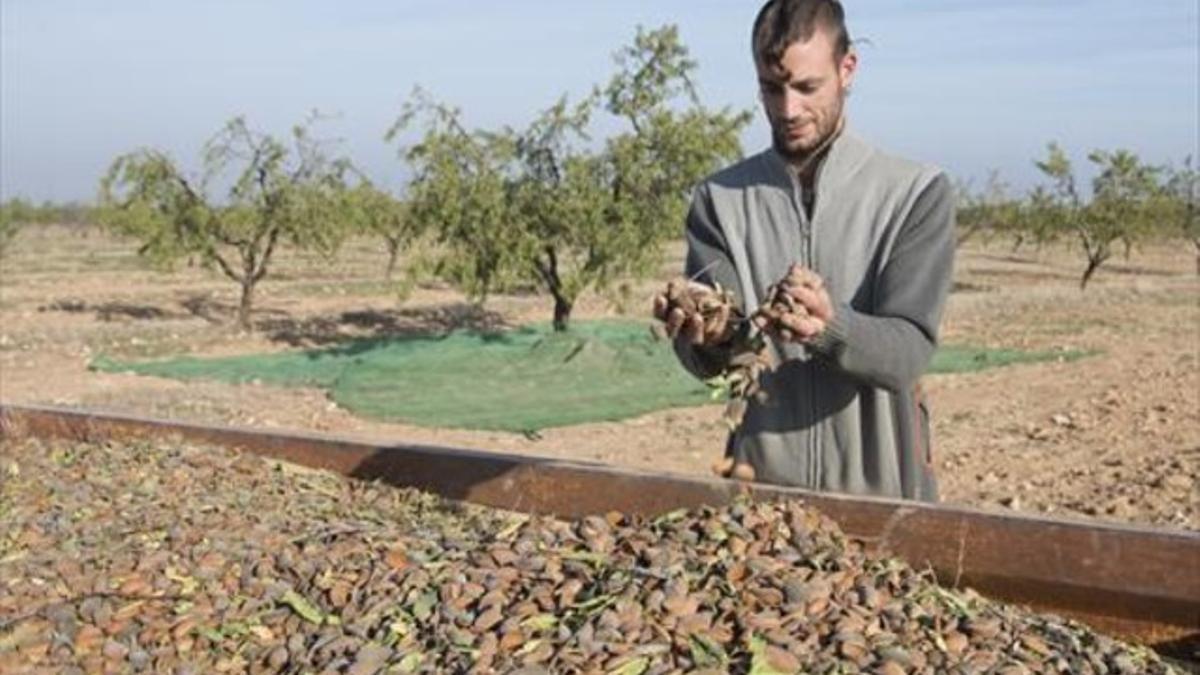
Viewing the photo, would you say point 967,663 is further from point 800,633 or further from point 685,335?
point 685,335

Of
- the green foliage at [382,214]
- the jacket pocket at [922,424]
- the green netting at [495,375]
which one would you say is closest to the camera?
the jacket pocket at [922,424]

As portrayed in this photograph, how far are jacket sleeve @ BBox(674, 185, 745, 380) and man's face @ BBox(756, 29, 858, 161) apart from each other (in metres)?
0.24

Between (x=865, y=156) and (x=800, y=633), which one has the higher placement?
(x=865, y=156)

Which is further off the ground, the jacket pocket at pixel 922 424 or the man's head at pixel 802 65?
the man's head at pixel 802 65

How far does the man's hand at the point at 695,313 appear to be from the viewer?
103 inches

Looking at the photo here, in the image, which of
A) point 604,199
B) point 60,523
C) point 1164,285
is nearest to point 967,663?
point 60,523

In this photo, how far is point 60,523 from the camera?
3.82 meters

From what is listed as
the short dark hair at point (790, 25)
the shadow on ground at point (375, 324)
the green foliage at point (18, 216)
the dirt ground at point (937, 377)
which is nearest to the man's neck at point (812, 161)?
the short dark hair at point (790, 25)

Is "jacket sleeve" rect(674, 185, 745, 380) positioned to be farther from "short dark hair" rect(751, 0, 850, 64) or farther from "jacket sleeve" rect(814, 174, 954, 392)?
"short dark hair" rect(751, 0, 850, 64)

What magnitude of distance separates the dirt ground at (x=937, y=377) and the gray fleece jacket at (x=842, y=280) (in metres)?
1.23

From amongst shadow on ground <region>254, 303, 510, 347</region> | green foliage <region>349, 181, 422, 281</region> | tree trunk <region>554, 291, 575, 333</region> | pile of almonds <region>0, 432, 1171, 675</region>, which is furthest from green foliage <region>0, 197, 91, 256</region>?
pile of almonds <region>0, 432, 1171, 675</region>

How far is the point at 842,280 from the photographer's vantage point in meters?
2.78

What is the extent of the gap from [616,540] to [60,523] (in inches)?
71.7

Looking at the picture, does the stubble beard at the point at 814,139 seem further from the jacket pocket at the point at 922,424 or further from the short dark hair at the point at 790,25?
the jacket pocket at the point at 922,424
